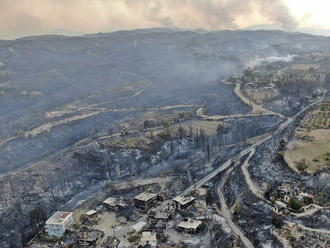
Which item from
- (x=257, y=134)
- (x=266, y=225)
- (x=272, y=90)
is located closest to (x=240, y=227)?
(x=266, y=225)

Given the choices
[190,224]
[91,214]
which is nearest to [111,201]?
[91,214]

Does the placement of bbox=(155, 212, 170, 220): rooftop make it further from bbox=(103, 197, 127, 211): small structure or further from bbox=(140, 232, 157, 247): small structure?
bbox=(103, 197, 127, 211): small structure

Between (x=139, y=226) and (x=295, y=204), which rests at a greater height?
A: (x=295, y=204)

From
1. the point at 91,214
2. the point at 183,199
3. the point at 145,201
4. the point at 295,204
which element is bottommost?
the point at 91,214

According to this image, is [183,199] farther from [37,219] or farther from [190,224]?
[37,219]

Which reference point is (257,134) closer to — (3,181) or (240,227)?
(240,227)

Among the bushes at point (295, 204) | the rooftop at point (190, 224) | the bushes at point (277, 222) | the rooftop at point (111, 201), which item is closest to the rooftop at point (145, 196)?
the rooftop at point (111, 201)
